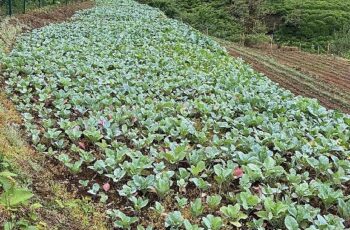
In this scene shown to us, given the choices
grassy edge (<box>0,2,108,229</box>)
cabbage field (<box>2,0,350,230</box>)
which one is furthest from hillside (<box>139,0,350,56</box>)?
grassy edge (<box>0,2,108,229</box>)

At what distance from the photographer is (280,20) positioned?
43938mm

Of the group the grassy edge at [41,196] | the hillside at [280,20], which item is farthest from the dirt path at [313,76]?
the hillside at [280,20]

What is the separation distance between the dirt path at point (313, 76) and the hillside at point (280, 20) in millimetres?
10632

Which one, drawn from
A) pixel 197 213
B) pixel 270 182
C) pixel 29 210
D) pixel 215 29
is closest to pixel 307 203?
pixel 270 182

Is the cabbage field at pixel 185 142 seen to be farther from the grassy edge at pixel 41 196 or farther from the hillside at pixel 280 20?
the hillside at pixel 280 20

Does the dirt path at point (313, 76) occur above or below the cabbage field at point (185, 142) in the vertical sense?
below

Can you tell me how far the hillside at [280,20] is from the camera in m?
36.0

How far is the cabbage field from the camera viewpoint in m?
5.31

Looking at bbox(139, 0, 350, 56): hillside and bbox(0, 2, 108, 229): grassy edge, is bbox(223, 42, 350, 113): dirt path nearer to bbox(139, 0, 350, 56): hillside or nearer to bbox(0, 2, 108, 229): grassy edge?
bbox(0, 2, 108, 229): grassy edge

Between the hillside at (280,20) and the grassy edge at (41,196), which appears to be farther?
the hillside at (280,20)

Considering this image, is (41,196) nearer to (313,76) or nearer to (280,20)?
(313,76)

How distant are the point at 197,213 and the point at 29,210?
1904 millimetres

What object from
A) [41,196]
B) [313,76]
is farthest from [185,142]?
[313,76]

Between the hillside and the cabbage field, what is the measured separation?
23.4 m
